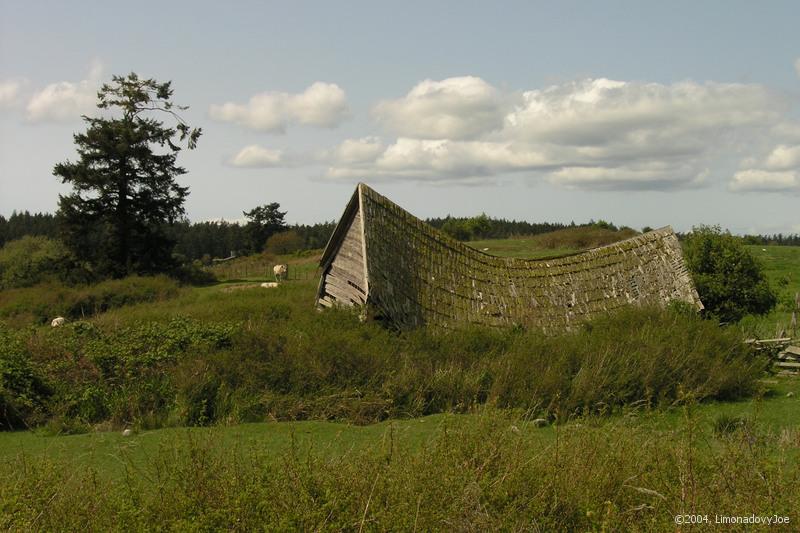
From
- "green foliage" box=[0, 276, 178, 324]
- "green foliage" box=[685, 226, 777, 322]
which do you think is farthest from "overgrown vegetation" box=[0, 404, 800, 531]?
"green foliage" box=[0, 276, 178, 324]

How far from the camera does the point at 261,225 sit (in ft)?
244

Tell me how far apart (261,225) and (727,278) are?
60.4 metres

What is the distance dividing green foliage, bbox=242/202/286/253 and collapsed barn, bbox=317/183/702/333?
56527 mm

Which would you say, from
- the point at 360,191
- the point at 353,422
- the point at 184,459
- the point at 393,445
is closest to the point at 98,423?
the point at 353,422

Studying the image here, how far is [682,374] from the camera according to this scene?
1266 centimetres

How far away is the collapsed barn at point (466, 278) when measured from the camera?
14578 millimetres

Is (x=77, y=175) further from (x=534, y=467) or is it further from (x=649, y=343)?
(x=534, y=467)

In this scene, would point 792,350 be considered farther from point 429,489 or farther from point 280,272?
point 280,272

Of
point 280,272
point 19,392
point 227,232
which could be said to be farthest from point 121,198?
point 227,232

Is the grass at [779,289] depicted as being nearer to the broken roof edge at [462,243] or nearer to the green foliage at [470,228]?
the broken roof edge at [462,243]

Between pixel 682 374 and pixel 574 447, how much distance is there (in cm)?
637

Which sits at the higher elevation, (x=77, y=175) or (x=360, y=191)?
(x=77, y=175)

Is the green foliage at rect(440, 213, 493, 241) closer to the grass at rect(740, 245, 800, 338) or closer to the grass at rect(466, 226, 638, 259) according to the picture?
the grass at rect(466, 226, 638, 259)

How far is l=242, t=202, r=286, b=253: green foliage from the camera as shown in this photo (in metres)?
73.2
